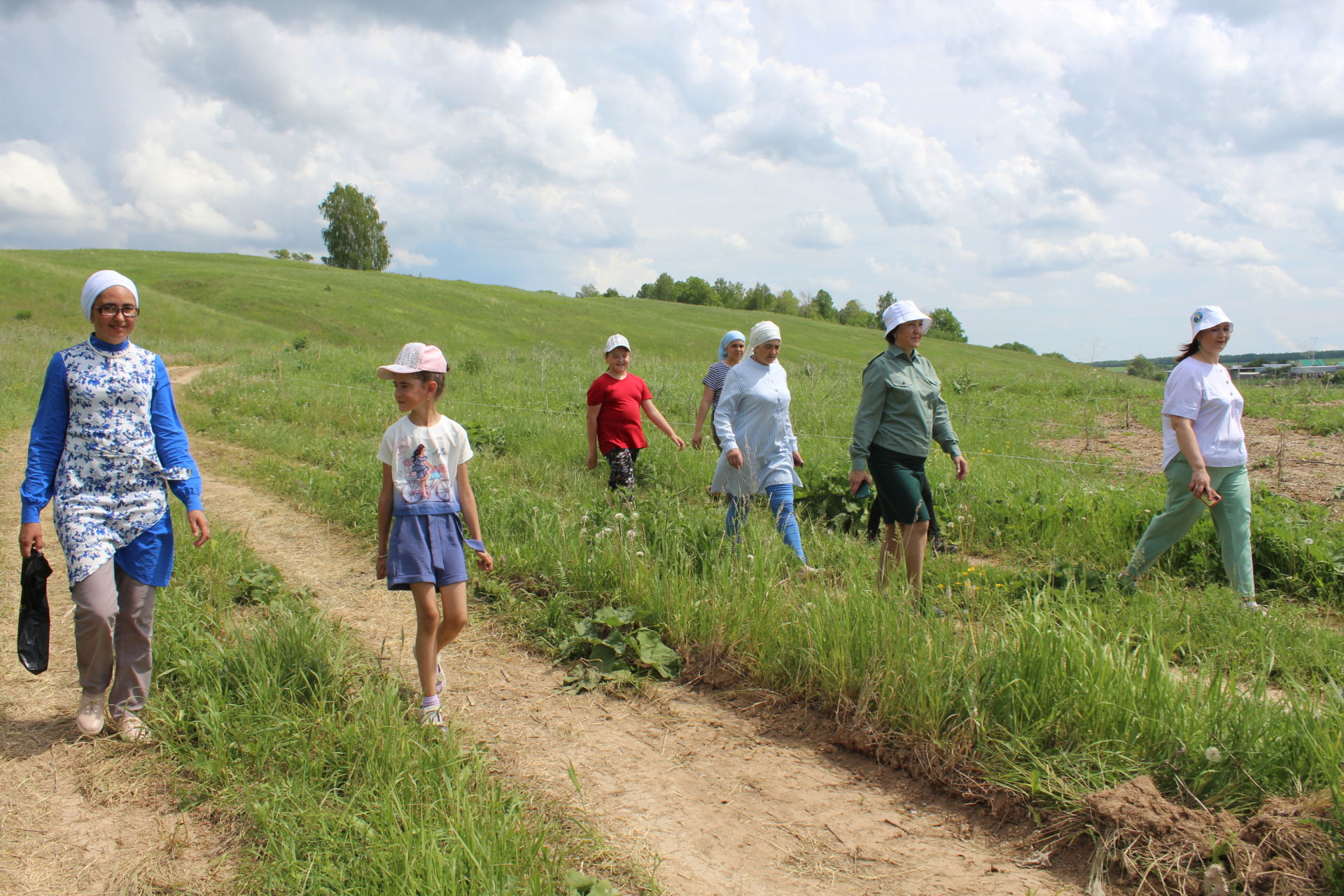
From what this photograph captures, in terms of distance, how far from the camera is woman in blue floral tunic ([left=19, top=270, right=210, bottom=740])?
3.38 meters

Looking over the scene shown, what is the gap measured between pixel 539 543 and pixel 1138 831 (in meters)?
3.98

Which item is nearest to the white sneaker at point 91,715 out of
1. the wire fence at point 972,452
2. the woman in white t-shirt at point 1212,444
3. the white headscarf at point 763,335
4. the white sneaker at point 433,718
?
the white sneaker at point 433,718

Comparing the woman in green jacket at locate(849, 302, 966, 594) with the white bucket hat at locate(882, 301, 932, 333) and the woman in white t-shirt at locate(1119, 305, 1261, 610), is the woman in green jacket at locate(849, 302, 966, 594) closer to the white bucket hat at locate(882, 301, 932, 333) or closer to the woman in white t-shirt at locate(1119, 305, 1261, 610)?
the white bucket hat at locate(882, 301, 932, 333)

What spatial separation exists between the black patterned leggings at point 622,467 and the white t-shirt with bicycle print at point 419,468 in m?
3.70

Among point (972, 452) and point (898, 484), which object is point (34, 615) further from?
point (972, 452)

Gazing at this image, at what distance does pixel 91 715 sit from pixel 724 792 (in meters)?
2.82

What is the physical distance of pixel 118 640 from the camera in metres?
3.58

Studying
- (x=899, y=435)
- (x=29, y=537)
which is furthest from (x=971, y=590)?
(x=29, y=537)

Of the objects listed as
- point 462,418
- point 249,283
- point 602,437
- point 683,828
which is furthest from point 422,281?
point 683,828

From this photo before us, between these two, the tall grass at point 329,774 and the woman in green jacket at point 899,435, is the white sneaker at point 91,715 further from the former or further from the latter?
the woman in green jacket at point 899,435

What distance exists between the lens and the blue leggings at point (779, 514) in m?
5.40

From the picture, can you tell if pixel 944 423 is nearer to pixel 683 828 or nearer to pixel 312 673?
pixel 683 828

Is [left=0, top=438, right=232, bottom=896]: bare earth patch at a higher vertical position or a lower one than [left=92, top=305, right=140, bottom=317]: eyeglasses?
lower

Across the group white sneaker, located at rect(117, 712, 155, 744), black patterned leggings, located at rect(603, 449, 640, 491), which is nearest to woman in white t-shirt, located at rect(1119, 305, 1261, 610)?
black patterned leggings, located at rect(603, 449, 640, 491)
